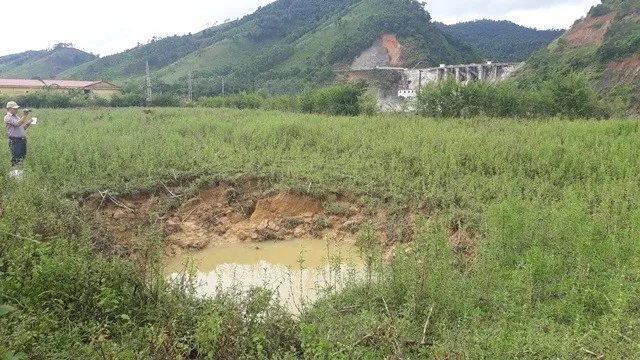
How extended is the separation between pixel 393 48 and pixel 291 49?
13.2 metres

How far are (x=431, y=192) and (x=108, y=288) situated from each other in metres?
5.55

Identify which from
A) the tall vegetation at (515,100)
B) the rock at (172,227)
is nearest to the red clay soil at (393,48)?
the tall vegetation at (515,100)

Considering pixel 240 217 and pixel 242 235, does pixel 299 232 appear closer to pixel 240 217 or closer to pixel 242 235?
pixel 242 235

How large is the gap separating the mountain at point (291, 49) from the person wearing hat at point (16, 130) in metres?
33.2

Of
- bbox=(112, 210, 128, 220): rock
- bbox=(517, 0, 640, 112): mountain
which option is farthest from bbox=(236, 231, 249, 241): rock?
bbox=(517, 0, 640, 112): mountain

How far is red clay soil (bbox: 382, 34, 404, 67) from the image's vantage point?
4850 cm

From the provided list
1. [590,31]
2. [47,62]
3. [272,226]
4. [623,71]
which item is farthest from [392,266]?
[47,62]

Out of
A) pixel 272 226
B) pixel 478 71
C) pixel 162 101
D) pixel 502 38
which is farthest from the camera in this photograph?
pixel 502 38

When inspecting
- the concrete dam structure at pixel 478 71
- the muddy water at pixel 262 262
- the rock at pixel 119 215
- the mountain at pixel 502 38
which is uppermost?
the mountain at pixel 502 38

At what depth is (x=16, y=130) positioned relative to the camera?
→ 8156 mm

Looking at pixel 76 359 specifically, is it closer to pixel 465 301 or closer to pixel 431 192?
pixel 465 301

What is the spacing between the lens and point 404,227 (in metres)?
7.52

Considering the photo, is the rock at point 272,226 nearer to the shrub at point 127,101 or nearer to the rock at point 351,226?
the rock at point 351,226

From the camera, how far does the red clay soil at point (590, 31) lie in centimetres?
3759
